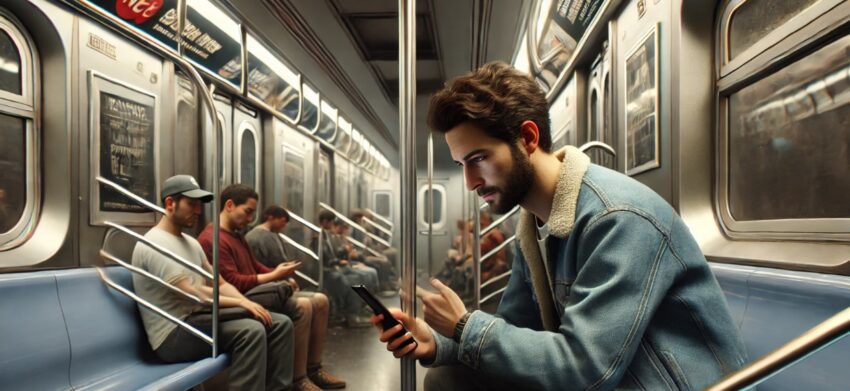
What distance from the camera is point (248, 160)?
148 centimetres

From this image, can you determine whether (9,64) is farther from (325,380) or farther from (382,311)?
(382,311)

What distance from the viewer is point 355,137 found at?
4.72ft

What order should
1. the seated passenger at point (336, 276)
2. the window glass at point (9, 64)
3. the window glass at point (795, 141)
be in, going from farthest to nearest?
the window glass at point (9, 64), the seated passenger at point (336, 276), the window glass at point (795, 141)

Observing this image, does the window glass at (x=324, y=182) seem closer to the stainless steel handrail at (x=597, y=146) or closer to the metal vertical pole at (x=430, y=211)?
the metal vertical pole at (x=430, y=211)

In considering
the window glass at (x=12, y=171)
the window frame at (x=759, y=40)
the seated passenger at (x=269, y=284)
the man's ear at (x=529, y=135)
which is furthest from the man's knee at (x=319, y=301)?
the window frame at (x=759, y=40)

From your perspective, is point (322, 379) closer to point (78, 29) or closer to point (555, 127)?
point (555, 127)

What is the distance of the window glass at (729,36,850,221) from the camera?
1148 millimetres

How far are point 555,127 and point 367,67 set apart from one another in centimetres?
65

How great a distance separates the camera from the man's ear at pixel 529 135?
100cm

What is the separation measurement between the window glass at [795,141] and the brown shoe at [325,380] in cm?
149

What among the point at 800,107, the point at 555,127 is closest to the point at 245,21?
the point at 555,127

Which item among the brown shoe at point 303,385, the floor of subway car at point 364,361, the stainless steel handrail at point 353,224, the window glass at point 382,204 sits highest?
the window glass at point 382,204

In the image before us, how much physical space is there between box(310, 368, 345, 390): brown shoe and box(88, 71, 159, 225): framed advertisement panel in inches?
35.3

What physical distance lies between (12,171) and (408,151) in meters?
1.86
